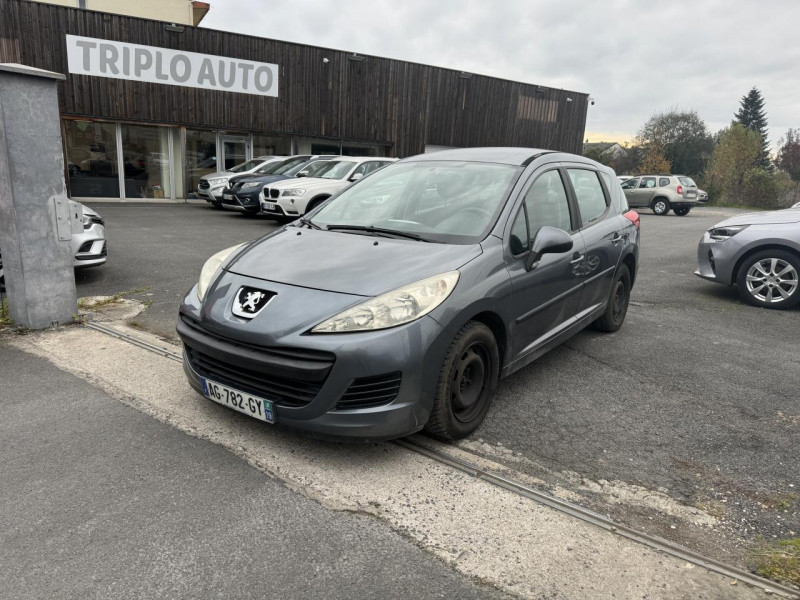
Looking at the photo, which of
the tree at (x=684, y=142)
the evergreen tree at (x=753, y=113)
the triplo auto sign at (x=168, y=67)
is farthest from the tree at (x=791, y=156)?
the triplo auto sign at (x=168, y=67)

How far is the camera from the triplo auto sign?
17016mm

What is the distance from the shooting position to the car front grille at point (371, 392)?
2.78 metres

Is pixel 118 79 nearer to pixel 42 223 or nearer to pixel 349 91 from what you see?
pixel 349 91

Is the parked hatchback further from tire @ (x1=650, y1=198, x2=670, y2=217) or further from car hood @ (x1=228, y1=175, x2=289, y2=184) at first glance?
tire @ (x1=650, y1=198, x2=670, y2=217)

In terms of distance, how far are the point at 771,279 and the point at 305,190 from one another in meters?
8.92

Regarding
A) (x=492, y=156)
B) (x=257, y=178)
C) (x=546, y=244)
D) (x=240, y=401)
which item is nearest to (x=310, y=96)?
(x=257, y=178)

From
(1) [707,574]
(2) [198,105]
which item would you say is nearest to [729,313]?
(1) [707,574]

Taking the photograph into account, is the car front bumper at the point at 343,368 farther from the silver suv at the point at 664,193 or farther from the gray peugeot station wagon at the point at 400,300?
the silver suv at the point at 664,193

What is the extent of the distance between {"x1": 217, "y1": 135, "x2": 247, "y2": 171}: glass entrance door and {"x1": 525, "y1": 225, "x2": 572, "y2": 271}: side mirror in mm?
18425

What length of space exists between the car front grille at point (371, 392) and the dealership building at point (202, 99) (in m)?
18.0

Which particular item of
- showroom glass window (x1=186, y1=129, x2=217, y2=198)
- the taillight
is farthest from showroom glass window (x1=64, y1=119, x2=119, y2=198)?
the taillight

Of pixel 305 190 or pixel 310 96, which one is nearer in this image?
pixel 305 190

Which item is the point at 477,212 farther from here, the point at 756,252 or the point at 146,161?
the point at 146,161

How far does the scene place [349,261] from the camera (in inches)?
127
